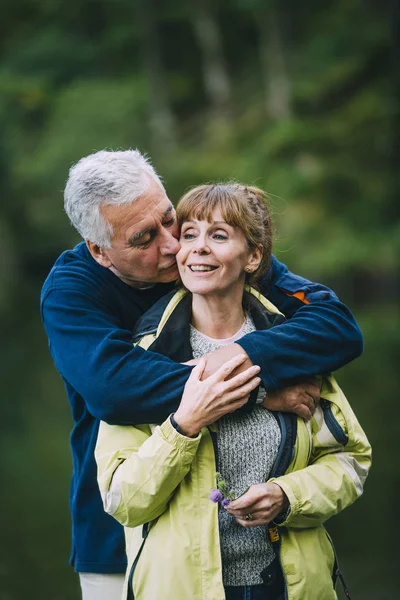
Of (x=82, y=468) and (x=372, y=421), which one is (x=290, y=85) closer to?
(x=372, y=421)

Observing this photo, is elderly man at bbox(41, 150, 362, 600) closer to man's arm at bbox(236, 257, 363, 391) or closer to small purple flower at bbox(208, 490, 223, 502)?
man's arm at bbox(236, 257, 363, 391)

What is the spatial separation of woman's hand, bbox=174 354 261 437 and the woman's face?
28 cm

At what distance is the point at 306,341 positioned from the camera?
2.60 m

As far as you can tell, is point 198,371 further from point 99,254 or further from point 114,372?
point 99,254

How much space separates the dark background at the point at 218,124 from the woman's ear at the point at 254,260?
26.7ft

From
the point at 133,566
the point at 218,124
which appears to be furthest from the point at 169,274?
the point at 218,124

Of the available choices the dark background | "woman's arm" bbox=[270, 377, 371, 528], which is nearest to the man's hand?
"woman's arm" bbox=[270, 377, 371, 528]

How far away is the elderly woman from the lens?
2.40m

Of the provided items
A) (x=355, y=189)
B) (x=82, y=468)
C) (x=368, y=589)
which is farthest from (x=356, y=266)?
(x=82, y=468)

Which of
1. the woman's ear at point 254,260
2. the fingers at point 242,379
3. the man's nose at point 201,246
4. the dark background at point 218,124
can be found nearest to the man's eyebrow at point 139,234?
the man's nose at point 201,246

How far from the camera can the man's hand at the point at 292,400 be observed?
2.58 metres

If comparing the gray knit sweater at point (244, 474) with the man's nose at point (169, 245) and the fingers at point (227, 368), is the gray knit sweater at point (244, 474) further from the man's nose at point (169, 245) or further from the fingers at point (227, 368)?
the man's nose at point (169, 245)

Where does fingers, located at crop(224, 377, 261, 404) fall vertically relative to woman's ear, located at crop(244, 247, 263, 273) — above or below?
below

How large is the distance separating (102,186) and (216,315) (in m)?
0.57
